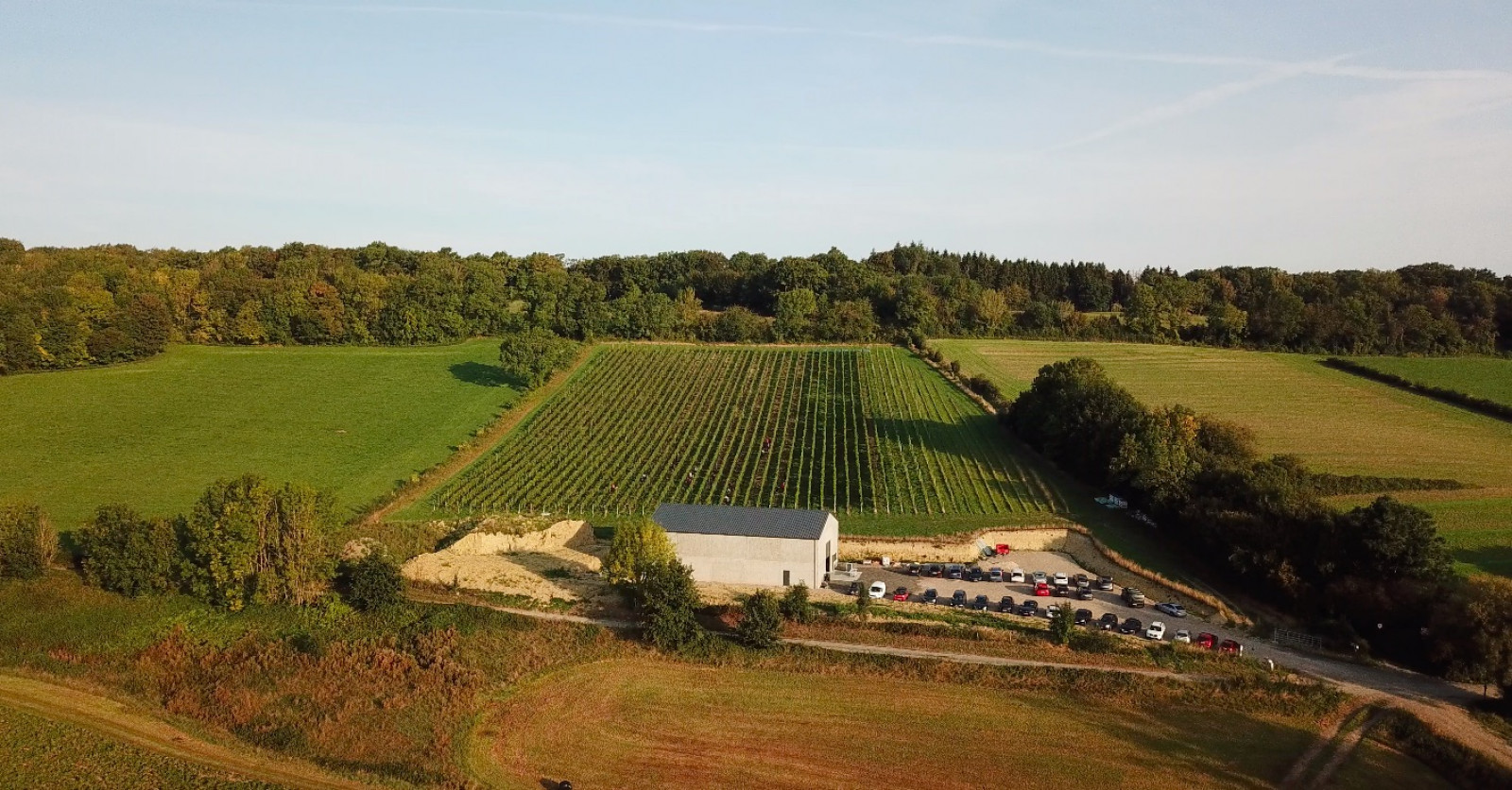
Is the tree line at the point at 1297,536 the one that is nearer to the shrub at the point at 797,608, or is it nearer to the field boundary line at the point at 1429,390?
the shrub at the point at 797,608

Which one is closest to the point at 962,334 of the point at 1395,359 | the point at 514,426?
the point at 1395,359

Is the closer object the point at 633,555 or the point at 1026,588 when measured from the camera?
the point at 633,555

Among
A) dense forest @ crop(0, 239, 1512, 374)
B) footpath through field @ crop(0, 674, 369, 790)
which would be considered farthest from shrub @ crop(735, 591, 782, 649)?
dense forest @ crop(0, 239, 1512, 374)

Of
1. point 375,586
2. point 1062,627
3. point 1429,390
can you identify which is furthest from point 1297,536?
point 1429,390

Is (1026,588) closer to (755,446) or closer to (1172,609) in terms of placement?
(1172,609)

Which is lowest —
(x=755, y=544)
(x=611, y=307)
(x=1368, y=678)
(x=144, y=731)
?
(x=144, y=731)
